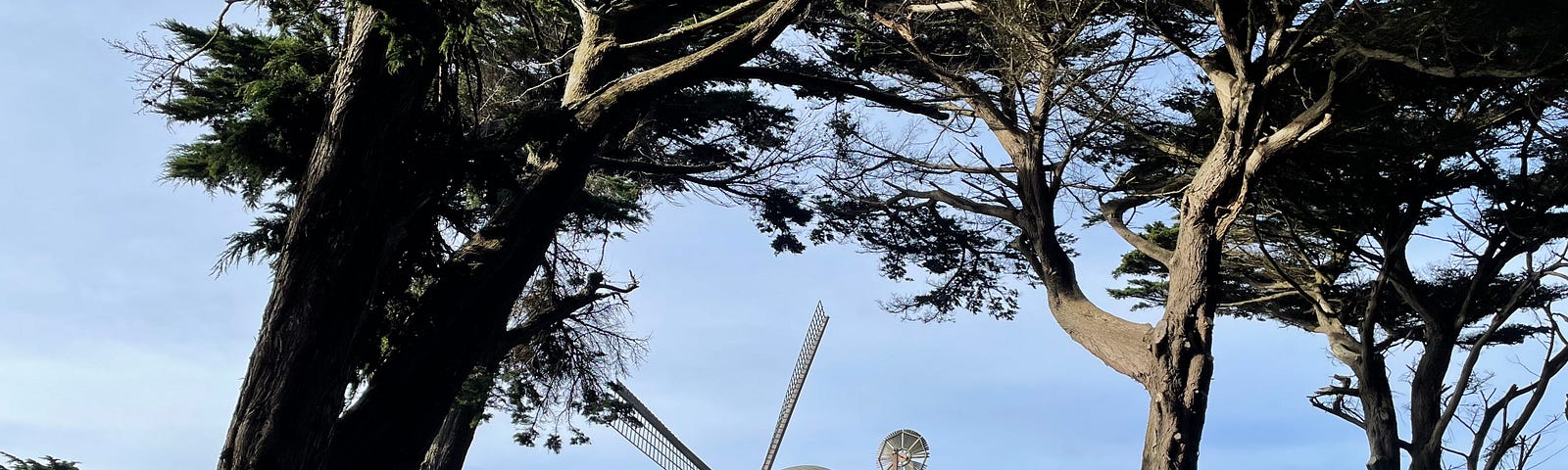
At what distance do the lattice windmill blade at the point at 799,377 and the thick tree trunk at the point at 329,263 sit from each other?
1667 cm

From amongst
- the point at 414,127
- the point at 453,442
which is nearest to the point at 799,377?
the point at 453,442

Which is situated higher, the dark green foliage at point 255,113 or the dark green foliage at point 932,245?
the dark green foliage at point 932,245

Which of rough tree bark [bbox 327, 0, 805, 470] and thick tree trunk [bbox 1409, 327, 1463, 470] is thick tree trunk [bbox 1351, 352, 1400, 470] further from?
rough tree bark [bbox 327, 0, 805, 470]

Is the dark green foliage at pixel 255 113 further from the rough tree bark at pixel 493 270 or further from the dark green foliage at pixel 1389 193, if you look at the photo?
the dark green foliage at pixel 1389 193

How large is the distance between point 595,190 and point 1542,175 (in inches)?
431

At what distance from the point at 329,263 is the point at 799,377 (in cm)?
1783

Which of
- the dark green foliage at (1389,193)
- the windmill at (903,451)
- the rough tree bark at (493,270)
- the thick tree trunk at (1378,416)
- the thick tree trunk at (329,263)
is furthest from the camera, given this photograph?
the windmill at (903,451)

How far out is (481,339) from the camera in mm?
8727

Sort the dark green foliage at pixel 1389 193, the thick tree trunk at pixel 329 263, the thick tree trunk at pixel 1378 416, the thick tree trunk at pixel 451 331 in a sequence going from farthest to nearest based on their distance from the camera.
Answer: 1. the thick tree trunk at pixel 1378 416
2. the dark green foliage at pixel 1389 193
3. the thick tree trunk at pixel 451 331
4. the thick tree trunk at pixel 329 263

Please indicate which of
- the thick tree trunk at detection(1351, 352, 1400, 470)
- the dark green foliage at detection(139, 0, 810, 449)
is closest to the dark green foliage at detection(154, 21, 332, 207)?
the dark green foliage at detection(139, 0, 810, 449)

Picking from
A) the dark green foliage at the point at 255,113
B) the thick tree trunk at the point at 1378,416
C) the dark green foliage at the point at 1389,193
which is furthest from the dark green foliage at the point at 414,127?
the thick tree trunk at the point at 1378,416

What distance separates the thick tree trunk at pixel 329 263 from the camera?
702cm

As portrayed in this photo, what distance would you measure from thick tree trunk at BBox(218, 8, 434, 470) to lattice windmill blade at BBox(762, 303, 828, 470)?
16667 mm

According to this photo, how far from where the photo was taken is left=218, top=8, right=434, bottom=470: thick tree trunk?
7.02 meters
